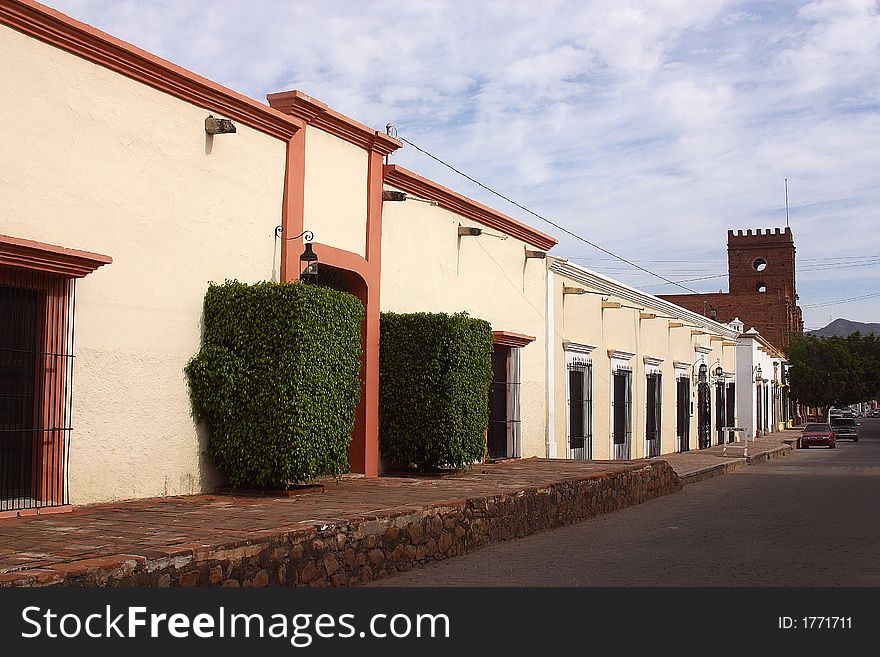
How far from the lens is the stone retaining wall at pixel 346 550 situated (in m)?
6.31

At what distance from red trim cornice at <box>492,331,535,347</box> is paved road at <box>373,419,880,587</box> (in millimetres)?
3662

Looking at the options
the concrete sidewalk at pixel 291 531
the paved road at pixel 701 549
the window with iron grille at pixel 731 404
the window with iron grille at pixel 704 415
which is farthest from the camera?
the window with iron grille at pixel 731 404

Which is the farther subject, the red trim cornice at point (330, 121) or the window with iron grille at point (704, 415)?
the window with iron grille at point (704, 415)

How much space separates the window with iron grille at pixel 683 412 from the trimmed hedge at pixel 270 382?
2237 cm

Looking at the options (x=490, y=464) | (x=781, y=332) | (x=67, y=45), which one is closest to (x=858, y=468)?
(x=490, y=464)

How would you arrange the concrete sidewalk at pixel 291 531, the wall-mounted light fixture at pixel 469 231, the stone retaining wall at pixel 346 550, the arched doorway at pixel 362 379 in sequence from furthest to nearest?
the wall-mounted light fixture at pixel 469 231 → the arched doorway at pixel 362 379 → the concrete sidewalk at pixel 291 531 → the stone retaining wall at pixel 346 550

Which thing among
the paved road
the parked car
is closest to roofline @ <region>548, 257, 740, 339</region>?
the paved road

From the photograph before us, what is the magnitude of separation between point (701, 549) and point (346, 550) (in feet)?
13.4

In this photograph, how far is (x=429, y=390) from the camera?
46.1 feet

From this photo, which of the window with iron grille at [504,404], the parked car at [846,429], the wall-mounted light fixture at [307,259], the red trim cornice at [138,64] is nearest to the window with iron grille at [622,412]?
the window with iron grille at [504,404]

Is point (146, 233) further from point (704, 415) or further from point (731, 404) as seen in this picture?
point (731, 404)

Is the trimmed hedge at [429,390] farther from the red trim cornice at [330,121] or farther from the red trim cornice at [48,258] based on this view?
the red trim cornice at [48,258]

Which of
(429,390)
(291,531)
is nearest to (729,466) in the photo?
(429,390)

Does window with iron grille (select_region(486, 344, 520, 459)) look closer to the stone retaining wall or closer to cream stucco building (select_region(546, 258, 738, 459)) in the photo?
cream stucco building (select_region(546, 258, 738, 459))
